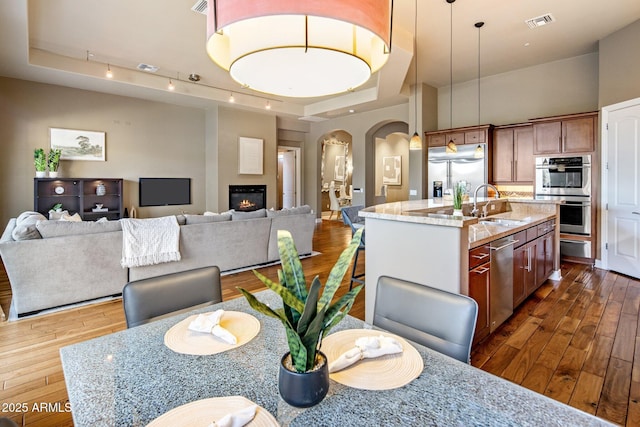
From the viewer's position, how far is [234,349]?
3.70ft

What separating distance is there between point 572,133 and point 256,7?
5891mm

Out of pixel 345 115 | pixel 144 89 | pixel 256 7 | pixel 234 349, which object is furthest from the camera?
pixel 345 115

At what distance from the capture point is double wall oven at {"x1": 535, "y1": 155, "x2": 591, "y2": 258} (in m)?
5.00

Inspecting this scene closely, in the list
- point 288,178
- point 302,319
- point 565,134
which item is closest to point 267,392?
point 302,319

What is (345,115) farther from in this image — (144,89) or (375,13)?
(375,13)

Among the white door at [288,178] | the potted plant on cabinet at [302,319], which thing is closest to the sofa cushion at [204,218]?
the potted plant on cabinet at [302,319]

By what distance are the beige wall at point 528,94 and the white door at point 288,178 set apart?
4647 mm

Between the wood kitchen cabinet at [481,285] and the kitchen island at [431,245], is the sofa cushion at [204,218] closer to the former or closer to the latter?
the kitchen island at [431,245]

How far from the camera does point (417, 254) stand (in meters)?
2.54

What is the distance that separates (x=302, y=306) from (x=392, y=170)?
36.5 ft

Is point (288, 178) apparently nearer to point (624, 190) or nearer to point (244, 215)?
point (244, 215)

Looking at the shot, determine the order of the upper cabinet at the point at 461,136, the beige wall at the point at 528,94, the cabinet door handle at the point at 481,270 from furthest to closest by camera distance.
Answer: the upper cabinet at the point at 461,136, the beige wall at the point at 528,94, the cabinet door handle at the point at 481,270

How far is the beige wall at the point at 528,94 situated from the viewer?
5.41 m

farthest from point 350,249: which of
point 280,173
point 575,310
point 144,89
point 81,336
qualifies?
point 280,173
